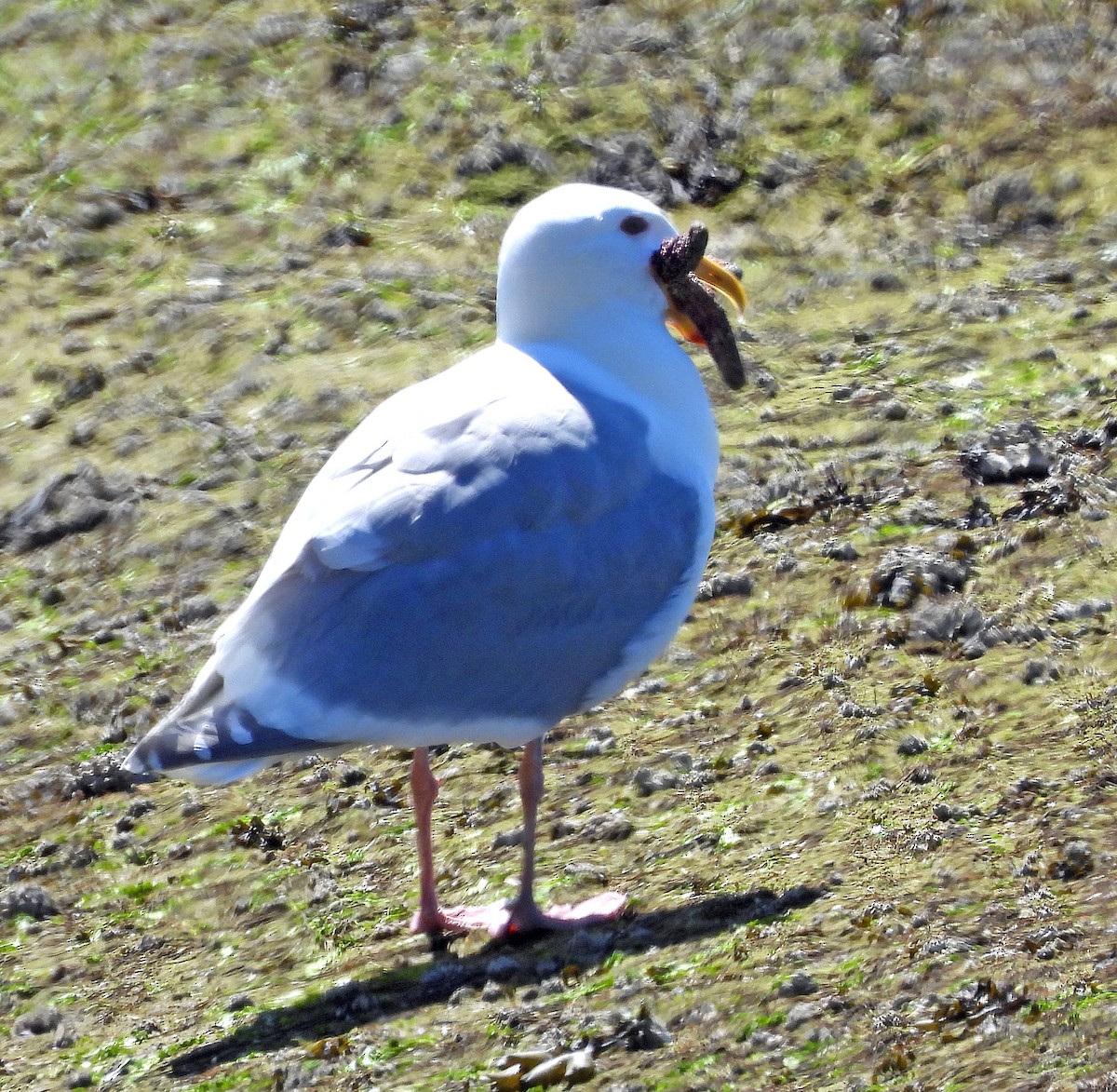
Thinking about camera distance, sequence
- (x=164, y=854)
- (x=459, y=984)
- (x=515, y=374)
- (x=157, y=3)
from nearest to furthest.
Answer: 1. (x=459, y=984)
2. (x=515, y=374)
3. (x=164, y=854)
4. (x=157, y=3)

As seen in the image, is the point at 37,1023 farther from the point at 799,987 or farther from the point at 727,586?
the point at 727,586

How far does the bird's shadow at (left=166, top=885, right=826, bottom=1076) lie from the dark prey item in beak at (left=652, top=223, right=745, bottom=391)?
1867 mm

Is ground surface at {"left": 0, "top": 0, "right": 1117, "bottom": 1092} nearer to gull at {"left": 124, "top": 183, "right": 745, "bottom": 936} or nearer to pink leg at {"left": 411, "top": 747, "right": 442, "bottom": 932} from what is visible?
pink leg at {"left": 411, "top": 747, "right": 442, "bottom": 932}

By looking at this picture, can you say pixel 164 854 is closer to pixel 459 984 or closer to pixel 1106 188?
pixel 459 984

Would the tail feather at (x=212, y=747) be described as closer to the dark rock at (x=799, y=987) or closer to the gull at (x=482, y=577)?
the gull at (x=482, y=577)

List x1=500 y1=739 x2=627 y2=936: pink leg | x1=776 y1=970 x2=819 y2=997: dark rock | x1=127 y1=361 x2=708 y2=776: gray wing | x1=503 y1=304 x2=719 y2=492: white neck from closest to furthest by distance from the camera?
Answer: x1=776 y1=970 x2=819 y2=997: dark rock, x1=127 y1=361 x2=708 y2=776: gray wing, x1=500 y1=739 x2=627 y2=936: pink leg, x1=503 y1=304 x2=719 y2=492: white neck

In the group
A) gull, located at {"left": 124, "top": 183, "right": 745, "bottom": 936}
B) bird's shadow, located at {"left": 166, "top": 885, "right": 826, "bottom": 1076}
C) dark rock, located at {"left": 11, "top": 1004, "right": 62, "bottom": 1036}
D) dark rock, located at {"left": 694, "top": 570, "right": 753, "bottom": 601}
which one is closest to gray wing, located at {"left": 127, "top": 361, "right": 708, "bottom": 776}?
gull, located at {"left": 124, "top": 183, "right": 745, "bottom": 936}

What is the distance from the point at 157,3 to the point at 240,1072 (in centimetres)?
815

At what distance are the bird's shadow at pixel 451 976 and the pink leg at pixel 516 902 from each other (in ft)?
0.18

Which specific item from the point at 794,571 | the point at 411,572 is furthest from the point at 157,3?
the point at 411,572

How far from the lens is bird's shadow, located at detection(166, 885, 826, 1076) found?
4.83 meters

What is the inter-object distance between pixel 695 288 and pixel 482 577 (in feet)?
4.37

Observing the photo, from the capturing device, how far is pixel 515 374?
541cm

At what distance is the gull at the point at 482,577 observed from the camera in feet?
16.4
